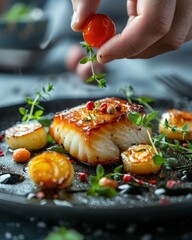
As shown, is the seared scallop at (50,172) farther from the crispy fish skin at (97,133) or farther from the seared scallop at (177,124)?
the seared scallop at (177,124)

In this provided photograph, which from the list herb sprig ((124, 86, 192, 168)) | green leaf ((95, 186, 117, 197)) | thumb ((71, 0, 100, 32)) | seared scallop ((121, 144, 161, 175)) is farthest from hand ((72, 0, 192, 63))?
green leaf ((95, 186, 117, 197))

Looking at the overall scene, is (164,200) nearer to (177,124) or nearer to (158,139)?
(158,139)

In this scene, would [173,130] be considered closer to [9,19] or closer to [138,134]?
[138,134]

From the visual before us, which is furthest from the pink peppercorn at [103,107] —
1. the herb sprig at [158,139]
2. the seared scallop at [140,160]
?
the seared scallop at [140,160]

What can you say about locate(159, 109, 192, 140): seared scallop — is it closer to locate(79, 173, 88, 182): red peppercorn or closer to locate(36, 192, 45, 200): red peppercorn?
locate(79, 173, 88, 182): red peppercorn

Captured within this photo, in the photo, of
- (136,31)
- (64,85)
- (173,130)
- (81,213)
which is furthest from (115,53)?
(64,85)
